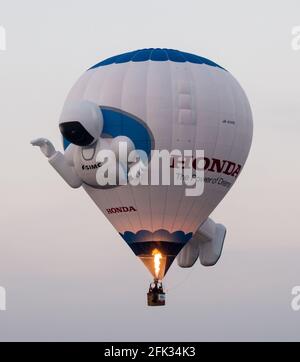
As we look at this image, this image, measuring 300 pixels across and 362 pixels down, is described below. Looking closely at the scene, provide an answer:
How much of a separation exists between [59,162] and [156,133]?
2.76 metres

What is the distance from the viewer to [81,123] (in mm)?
46125

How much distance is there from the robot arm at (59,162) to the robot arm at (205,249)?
5.45 metres

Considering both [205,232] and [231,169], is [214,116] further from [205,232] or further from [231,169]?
[205,232]

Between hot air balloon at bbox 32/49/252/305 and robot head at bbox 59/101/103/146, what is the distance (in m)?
0.02

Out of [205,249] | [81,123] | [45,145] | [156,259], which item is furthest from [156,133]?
[205,249]

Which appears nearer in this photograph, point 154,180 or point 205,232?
point 154,180

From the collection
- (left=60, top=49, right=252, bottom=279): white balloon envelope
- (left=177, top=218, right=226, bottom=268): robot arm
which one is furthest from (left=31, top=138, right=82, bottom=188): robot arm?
(left=177, top=218, right=226, bottom=268): robot arm

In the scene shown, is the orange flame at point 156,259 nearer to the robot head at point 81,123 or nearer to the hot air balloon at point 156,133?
the hot air balloon at point 156,133

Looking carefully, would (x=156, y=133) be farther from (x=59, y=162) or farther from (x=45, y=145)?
(x=45, y=145)

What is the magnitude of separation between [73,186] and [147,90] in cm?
327

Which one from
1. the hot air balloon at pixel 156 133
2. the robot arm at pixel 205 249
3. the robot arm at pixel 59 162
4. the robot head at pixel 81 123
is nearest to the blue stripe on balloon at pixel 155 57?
the hot air balloon at pixel 156 133

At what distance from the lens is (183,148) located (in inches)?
1841

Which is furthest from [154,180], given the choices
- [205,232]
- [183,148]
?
[205,232]

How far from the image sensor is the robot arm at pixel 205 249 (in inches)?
2044
